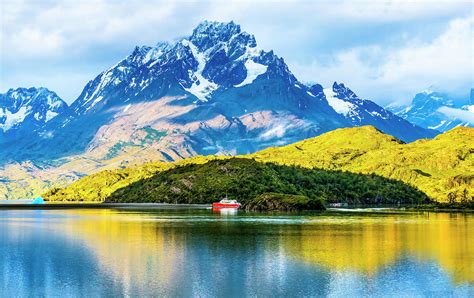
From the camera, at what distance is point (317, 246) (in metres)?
124

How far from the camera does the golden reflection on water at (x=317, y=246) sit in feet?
316

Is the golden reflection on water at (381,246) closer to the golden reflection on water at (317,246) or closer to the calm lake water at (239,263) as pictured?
the golden reflection on water at (317,246)

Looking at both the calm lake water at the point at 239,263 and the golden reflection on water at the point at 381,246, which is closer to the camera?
the calm lake water at the point at 239,263

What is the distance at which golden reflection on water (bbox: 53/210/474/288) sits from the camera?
96.2 m

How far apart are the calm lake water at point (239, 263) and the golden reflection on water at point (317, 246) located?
171 millimetres

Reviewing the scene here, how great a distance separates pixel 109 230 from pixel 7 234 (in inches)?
998

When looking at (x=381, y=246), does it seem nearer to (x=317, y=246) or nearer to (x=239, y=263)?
(x=317, y=246)

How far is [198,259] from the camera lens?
10462 centimetres

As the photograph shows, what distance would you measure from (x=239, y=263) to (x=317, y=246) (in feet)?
95.2

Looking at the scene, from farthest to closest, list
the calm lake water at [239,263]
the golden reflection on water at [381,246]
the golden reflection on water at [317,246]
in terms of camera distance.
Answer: the golden reflection on water at [381,246]
the golden reflection on water at [317,246]
the calm lake water at [239,263]

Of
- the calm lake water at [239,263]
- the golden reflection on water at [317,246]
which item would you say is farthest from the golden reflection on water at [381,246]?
the calm lake water at [239,263]

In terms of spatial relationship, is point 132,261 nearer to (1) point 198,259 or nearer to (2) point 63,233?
(1) point 198,259

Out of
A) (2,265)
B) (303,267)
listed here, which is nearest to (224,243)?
(303,267)

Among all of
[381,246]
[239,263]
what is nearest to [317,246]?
[381,246]
